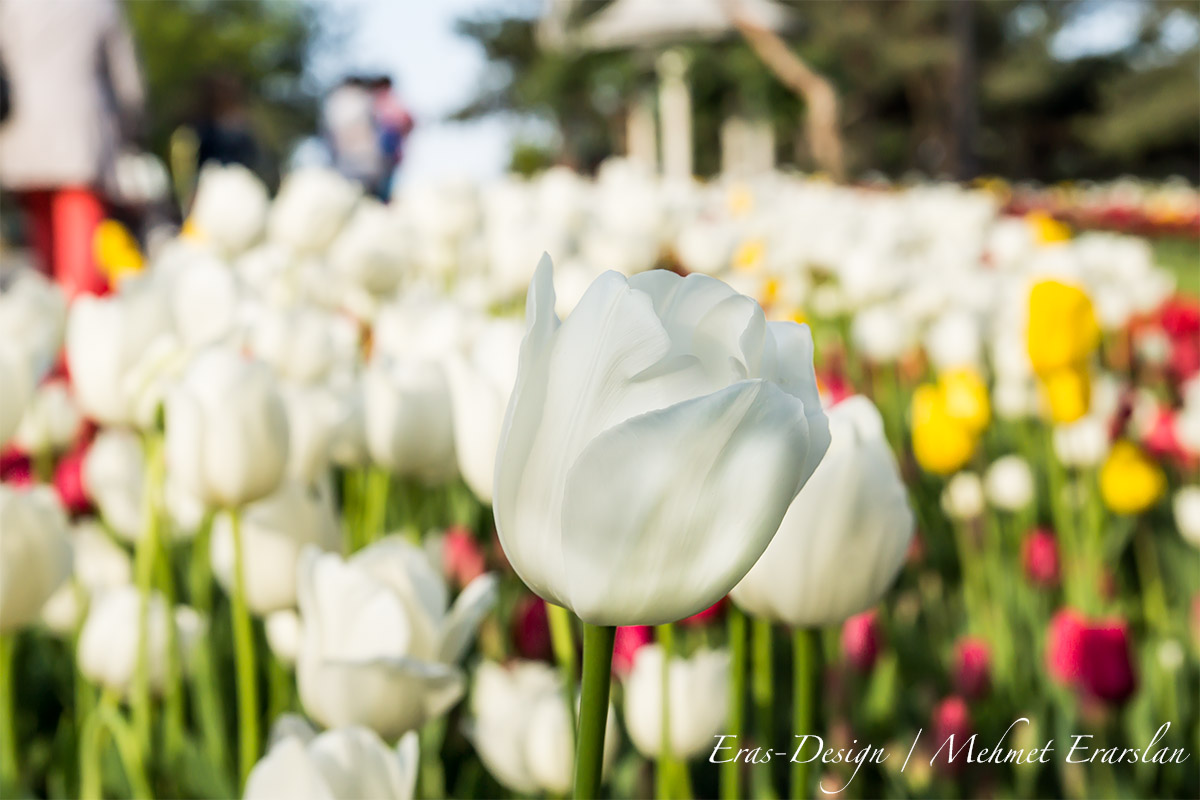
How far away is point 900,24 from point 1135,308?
32.4 meters

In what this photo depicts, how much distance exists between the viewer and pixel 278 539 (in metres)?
1.07

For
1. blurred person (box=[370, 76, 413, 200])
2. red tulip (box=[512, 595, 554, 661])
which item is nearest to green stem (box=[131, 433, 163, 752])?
red tulip (box=[512, 595, 554, 661])

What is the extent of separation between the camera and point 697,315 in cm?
55

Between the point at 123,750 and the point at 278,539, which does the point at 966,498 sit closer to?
the point at 278,539

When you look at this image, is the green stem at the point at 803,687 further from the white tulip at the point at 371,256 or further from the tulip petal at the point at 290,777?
the white tulip at the point at 371,256

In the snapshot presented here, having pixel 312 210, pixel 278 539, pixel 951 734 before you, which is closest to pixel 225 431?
pixel 278 539

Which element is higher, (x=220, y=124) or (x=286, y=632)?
(x=220, y=124)

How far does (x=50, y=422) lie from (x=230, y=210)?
→ 53 cm

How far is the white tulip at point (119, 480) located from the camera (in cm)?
141

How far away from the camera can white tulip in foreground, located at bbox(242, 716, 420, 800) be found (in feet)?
2.11

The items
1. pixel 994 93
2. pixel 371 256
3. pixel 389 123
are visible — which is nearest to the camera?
pixel 371 256

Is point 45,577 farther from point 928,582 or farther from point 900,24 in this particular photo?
point 900,24

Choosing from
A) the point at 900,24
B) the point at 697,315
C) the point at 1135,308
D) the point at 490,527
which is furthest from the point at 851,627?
the point at 900,24

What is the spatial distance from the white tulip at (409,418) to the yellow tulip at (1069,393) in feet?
3.77
